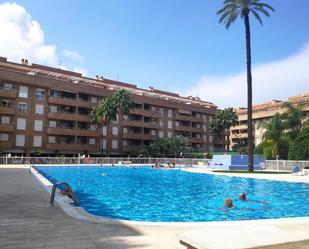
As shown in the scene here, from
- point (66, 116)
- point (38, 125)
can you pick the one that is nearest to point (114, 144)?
point (66, 116)

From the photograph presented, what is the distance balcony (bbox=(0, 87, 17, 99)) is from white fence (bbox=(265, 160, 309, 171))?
4196 cm

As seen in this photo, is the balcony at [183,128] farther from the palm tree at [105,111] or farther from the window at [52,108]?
the window at [52,108]

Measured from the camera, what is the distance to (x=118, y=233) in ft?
25.4

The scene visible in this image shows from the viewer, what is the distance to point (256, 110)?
95688 mm

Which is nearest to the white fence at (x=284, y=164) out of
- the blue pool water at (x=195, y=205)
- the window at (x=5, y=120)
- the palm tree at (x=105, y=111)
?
the blue pool water at (x=195, y=205)

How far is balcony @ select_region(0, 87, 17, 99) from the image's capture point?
5507cm

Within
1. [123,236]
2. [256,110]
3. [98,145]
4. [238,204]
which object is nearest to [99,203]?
[238,204]

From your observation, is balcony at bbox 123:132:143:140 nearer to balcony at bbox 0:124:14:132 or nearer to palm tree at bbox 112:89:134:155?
palm tree at bbox 112:89:134:155

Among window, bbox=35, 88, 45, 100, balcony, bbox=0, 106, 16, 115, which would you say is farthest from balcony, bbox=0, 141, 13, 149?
window, bbox=35, 88, 45, 100

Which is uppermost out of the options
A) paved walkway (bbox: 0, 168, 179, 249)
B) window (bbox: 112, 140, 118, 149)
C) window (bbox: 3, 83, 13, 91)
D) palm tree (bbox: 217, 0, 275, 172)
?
palm tree (bbox: 217, 0, 275, 172)

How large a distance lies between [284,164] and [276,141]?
36.5 feet

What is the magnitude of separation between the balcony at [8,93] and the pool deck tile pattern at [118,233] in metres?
49.1

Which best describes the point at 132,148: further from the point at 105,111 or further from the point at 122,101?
the point at 105,111

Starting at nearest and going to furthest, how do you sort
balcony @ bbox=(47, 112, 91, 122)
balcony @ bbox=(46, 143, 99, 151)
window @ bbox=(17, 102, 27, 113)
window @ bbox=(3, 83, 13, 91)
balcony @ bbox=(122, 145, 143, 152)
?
window @ bbox=(3, 83, 13, 91), window @ bbox=(17, 102, 27, 113), balcony @ bbox=(46, 143, 99, 151), balcony @ bbox=(47, 112, 91, 122), balcony @ bbox=(122, 145, 143, 152)
